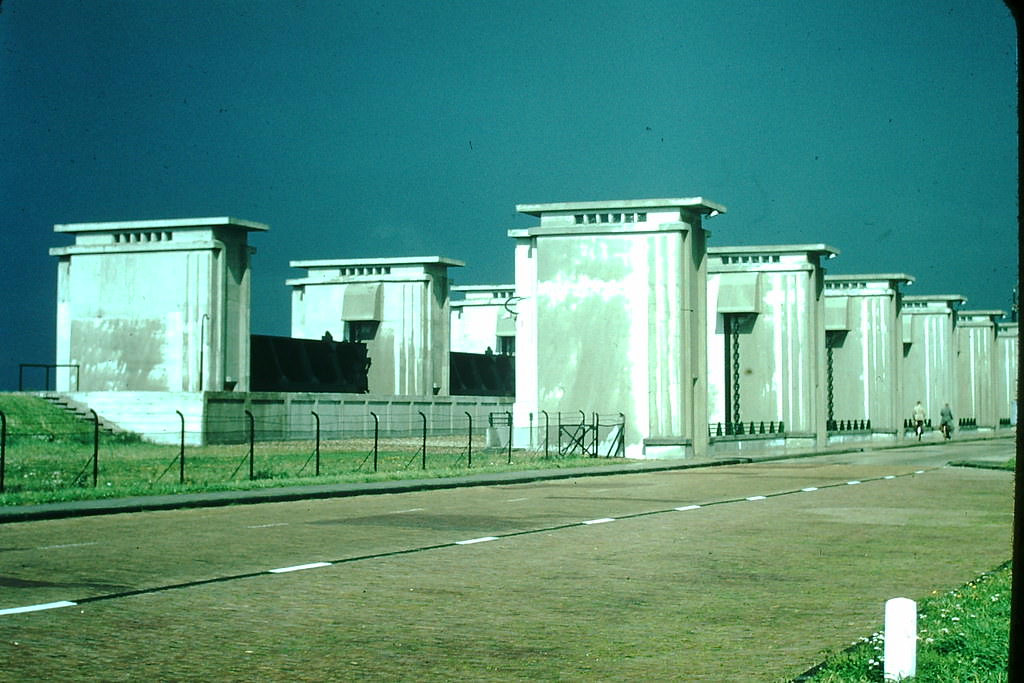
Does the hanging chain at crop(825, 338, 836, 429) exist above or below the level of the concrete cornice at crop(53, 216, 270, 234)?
below

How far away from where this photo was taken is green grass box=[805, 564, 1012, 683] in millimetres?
7172

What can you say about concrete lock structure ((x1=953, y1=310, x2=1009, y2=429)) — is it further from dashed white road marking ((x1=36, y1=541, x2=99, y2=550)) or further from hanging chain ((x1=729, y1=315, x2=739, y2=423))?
dashed white road marking ((x1=36, y1=541, x2=99, y2=550))

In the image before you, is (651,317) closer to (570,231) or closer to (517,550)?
(570,231)

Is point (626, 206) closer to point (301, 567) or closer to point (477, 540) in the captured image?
point (477, 540)

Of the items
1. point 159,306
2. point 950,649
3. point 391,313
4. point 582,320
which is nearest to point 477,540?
point 950,649

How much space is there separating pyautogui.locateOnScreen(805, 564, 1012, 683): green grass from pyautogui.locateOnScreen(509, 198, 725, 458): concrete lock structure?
34.2 m

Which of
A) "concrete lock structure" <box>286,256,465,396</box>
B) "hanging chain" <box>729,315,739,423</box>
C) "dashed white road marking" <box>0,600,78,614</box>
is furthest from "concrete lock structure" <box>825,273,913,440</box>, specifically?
"dashed white road marking" <box>0,600,78,614</box>

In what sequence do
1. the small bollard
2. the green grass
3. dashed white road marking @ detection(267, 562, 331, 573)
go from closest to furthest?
the small bollard → the green grass → dashed white road marking @ detection(267, 562, 331, 573)

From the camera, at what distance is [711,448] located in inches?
1948

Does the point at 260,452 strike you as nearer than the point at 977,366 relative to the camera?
Yes

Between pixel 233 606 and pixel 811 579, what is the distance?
17.4ft

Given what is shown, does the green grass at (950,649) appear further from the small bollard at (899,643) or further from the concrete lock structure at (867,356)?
the concrete lock structure at (867,356)

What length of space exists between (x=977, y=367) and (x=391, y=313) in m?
50.9

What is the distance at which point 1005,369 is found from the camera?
347 feet
